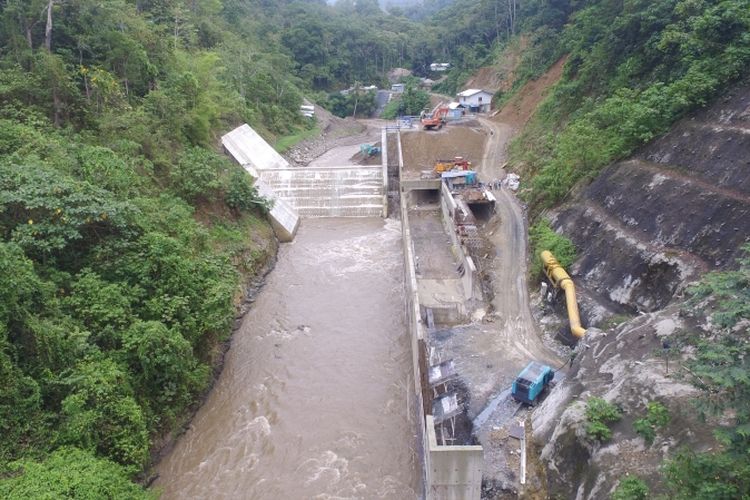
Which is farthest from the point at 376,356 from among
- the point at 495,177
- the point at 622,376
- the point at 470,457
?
the point at 495,177

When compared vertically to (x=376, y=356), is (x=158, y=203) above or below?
above

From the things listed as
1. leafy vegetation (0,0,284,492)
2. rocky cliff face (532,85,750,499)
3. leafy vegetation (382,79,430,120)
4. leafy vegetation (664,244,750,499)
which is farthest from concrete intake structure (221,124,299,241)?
leafy vegetation (382,79,430,120)

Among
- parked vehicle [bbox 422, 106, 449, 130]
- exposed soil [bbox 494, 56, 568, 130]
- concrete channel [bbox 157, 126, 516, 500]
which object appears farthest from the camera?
parked vehicle [bbox 422, 106, 449, 130]

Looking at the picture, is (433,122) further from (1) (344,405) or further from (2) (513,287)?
(1) (344,405)

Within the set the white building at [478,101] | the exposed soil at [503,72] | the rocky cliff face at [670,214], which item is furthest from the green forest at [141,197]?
the exposed soil at [503,72]

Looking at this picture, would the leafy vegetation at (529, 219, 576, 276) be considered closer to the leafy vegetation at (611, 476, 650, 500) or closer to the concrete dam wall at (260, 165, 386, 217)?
the leafy vegetation at (611, 476, 650, 500)

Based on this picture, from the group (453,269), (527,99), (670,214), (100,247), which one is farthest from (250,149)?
(670,214)

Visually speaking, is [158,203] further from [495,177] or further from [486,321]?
[495,177]

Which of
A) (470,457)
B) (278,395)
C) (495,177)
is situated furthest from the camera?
(495,177)
